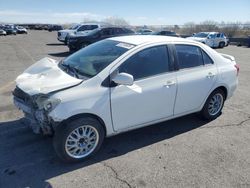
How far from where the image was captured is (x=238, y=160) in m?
3.85

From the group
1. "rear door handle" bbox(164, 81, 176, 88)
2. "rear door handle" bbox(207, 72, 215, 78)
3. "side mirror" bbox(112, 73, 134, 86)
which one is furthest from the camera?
"rear door handle" bbox(207, 72, 215, 78)

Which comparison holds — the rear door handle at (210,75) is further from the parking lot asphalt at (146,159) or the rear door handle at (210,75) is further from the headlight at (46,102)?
the headlight at (46,102)

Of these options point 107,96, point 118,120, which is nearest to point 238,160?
point 118,120

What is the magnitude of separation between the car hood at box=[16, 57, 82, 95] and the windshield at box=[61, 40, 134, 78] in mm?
241

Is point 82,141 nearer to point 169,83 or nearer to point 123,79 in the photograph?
point 123,79

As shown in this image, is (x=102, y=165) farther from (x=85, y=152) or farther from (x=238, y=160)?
(x=238, y=160)

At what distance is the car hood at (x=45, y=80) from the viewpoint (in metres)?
3.44

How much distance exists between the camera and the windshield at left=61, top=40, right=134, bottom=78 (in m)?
3.88

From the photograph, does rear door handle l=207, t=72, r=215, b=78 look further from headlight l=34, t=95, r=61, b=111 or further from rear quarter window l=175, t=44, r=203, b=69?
headlight l=34, t=95, r=61, b=111

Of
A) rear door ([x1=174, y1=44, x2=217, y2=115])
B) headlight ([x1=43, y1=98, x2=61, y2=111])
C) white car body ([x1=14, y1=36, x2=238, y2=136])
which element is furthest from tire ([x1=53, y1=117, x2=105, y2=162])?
rear door ([x1=174, y1=44, x2=217, y2=115])

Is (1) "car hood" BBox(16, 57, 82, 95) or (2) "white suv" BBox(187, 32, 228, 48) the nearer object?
(1) "car hood" BBox(16, 57, 82, 95)

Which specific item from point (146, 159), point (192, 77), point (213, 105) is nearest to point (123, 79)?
point (146, 159)

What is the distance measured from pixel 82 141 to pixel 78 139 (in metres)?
0.09

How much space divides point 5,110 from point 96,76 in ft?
9.45
